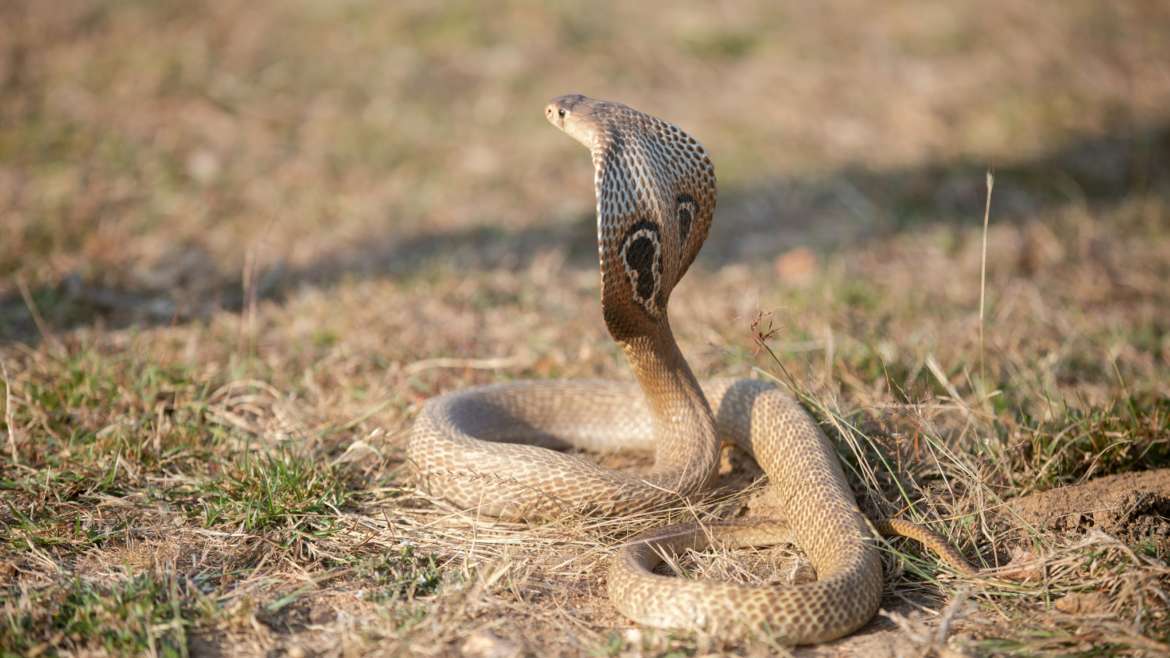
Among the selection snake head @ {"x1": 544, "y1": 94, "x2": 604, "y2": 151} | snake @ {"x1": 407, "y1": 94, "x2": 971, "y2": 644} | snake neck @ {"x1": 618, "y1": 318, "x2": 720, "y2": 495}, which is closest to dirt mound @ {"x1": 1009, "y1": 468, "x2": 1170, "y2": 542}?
snake @ {"x1": 407, "y1": 94, "x2": 971, "y2": 644}

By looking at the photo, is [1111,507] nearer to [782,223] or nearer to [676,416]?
[676,416]

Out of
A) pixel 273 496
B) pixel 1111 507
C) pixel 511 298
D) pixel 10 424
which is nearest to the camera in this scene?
pixel 1111 507

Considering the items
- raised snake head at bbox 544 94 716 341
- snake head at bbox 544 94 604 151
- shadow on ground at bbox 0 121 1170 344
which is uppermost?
snake head at bbox 544 94 604 151

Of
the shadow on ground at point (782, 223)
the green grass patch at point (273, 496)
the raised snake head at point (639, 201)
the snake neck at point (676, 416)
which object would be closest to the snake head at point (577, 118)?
the raised snake head at point (639, 201)

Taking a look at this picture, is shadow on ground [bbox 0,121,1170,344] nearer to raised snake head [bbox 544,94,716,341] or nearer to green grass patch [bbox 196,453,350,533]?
green grass patch [bbox 196,453,350,533]

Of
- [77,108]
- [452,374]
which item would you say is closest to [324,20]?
[77,108]

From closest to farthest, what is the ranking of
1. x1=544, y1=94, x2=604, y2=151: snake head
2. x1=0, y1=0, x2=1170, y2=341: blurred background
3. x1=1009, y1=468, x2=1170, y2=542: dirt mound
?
x1=544, y1=94, x2=604, y2=151: snake head
x1=1009, y1=468, x2=1170, y2=542: dirt mound
x1=0, y1=0, x2=1170, y2=341: blurred background

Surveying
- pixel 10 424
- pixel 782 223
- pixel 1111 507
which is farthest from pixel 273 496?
pixel 782 223

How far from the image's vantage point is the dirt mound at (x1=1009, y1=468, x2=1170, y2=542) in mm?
3801

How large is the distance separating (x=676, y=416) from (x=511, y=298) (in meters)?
2.74

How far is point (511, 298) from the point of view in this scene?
684 cm

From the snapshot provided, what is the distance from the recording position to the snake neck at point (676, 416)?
4137mm

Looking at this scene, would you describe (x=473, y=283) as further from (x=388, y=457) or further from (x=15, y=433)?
(x=15, y=433)

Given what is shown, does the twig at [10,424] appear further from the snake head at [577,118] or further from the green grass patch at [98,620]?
the snake head at [577,118]
